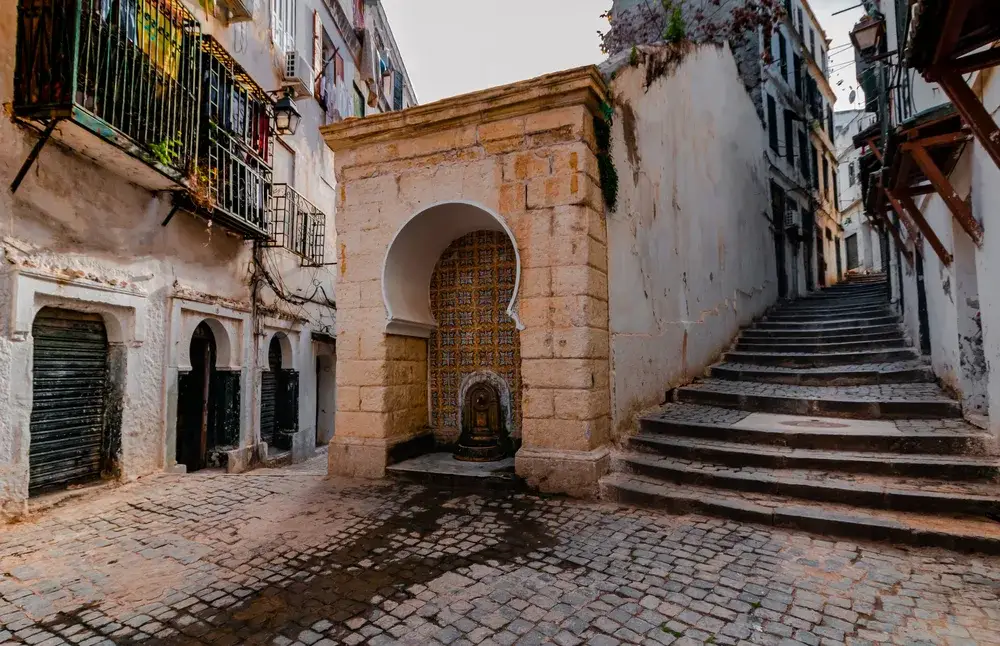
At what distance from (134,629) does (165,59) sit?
760 centimetres

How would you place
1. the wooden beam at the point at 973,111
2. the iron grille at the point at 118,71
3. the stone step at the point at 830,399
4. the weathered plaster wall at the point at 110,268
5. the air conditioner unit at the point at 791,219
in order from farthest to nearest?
the air conditioner unit at the point at 791,219 → the stone step at the point at 830,399 → the iron grille at the point at 118,71 → the weathered plaster wall at the point at 110,268 → the wooden beam at the point at 973,111

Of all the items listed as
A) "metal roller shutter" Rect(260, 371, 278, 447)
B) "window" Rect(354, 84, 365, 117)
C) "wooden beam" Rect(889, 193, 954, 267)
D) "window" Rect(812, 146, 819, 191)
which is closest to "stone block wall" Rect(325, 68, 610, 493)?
"wooden beam" Rect(889, 193, 954, 267)

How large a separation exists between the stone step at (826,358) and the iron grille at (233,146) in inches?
372

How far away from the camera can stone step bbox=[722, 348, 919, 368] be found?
820 centimetres

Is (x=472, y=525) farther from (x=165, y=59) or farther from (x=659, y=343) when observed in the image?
(x=165, y=59)

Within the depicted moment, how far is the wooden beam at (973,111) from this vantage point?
10.5ft

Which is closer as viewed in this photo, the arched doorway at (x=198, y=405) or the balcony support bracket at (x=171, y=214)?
the balcony support bracket at (x=171, y=214)

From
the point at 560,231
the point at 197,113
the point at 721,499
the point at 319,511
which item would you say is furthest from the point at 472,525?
the point at 197,113

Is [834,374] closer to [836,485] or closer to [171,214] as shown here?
[836,485]

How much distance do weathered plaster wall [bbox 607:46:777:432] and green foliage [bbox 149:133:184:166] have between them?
5902 millimetres

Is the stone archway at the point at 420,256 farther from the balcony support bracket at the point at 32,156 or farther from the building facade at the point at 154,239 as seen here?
the balcony support bracket at the point at 32,156

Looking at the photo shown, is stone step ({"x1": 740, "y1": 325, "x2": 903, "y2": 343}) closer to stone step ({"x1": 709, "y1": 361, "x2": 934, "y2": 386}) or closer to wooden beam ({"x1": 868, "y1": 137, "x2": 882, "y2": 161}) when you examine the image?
stone step ({"x1": 709, "y1": 361, "x2": 934, "y2": 386})

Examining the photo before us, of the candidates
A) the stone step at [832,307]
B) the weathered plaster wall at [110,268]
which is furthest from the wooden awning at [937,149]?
the weathered plaster wall at [110,268]

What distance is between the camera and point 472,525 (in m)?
4.48
